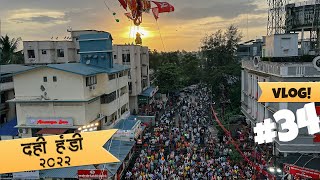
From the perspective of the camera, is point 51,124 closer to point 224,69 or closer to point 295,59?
point 295,59

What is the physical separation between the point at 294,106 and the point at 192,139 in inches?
468

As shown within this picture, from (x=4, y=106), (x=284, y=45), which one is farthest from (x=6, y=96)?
(x=284, y=45)

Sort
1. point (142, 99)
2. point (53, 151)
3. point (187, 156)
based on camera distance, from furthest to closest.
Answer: point (142, 99)
point (187, 156)
point (53, 151)

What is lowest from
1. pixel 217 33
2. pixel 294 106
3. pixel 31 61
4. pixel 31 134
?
pixel 31 134

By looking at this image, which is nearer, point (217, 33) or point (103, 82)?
point (103, 82)

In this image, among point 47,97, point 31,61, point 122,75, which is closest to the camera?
point 47,97

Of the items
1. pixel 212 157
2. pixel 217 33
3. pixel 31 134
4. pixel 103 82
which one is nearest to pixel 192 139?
pixel 212 157

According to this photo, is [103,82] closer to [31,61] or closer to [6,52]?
[31,61]

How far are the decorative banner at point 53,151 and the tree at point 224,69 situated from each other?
121 ft

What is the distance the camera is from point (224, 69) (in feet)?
168

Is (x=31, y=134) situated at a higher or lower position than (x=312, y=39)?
lower

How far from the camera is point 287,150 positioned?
23.5 meters

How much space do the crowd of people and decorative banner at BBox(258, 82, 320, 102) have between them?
1320 centimetres

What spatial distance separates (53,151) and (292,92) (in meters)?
7.65
